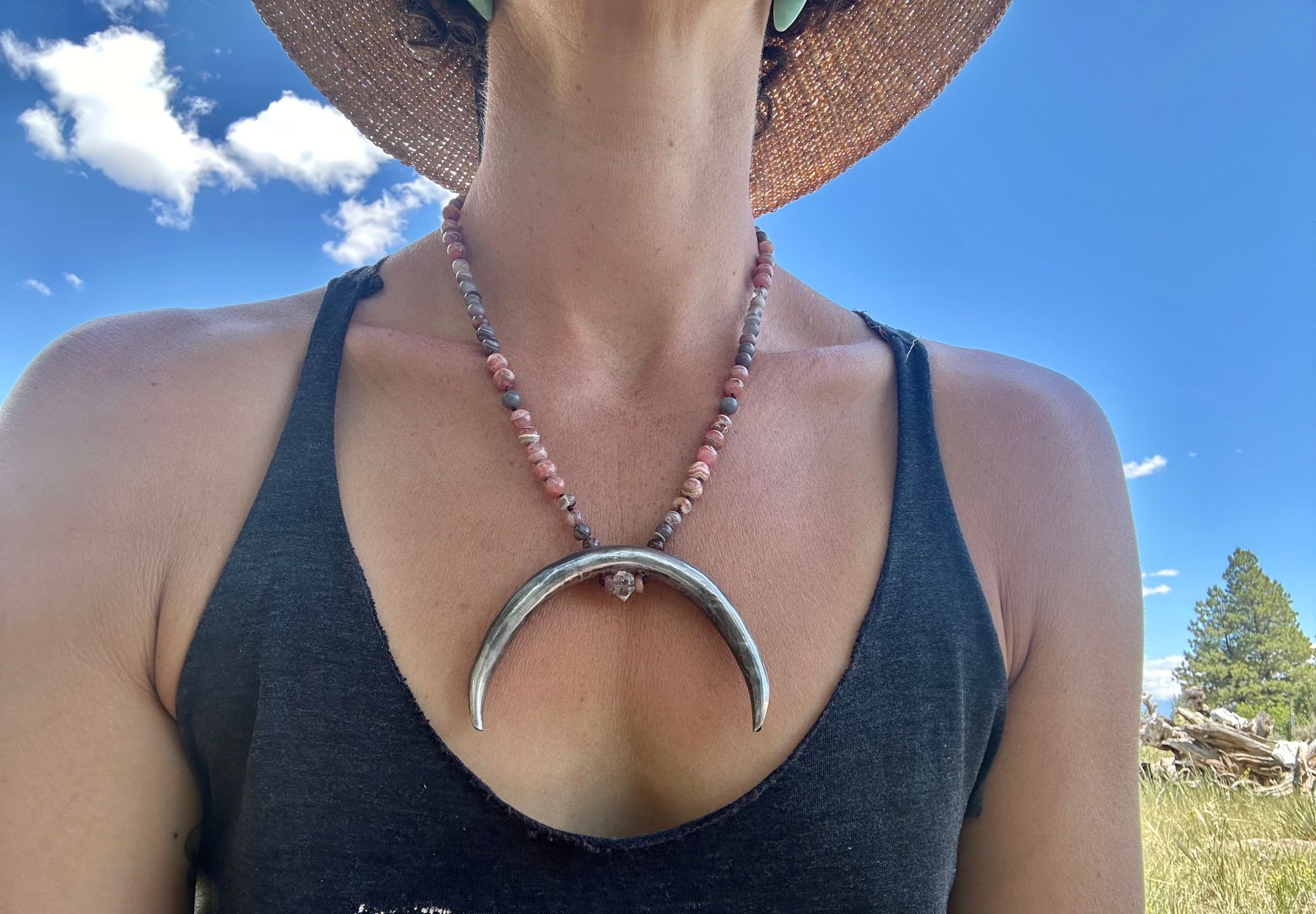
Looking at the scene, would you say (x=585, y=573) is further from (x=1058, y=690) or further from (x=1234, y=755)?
(x=1234, y=755)

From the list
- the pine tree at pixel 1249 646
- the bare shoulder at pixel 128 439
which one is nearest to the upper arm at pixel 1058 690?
the bare shoulder at pixel 128 439

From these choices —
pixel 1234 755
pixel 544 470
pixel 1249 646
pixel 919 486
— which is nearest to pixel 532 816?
pixel 544 470

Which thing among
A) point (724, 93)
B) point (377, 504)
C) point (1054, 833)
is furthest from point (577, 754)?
point (724, 93)

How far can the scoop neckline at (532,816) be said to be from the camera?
1.03 metres

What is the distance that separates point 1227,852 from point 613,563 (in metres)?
3.43

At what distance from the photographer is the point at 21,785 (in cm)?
104

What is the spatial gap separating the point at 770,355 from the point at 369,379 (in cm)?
69

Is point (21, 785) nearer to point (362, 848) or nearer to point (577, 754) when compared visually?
point (362, 848)

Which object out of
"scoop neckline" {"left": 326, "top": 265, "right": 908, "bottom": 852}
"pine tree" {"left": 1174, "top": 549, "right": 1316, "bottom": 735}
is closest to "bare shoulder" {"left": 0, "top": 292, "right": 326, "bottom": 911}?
"scoop neckline" {"left": 326, "top": 265, "right": 908, "bottom": 852}

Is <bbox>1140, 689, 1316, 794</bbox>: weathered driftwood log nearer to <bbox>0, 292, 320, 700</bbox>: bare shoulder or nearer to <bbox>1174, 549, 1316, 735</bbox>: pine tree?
<bbox>0, 292, 320, 700</bbox>: bare shoulder

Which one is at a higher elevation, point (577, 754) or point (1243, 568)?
point (1243, 568)

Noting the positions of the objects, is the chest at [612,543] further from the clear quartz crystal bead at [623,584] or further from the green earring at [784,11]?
the green earring at [784,11]

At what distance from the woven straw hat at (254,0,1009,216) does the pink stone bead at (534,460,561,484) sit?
0.97 m

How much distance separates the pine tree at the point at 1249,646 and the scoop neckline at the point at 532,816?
2975 cm
